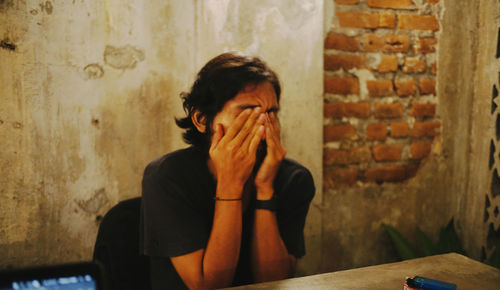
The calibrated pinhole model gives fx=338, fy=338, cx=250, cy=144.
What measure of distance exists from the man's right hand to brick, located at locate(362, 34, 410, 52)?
3.27 feet

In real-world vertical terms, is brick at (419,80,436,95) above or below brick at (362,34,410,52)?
below

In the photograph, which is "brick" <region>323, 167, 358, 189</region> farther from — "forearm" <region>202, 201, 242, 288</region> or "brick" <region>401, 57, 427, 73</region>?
"forearm" <region>202, 201, 242, 288</region>

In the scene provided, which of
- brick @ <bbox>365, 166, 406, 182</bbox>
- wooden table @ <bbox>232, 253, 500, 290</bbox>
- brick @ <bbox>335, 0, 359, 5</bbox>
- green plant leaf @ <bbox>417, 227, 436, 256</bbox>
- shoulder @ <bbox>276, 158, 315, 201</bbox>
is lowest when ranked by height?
green plant leaf @ <bbox>417, 227, 436, 256</bbox>

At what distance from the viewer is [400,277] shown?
884 mm

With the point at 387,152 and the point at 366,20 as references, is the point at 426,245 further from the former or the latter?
the point at 366,20

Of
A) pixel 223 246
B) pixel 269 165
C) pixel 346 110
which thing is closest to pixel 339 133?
pixel 346 110

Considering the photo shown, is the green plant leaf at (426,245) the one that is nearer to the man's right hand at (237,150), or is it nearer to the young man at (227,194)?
the young man at (227,194)

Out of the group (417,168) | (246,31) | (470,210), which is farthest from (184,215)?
(470,210)

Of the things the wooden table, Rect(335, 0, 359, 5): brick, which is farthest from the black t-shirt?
Rect(335, 0, 359, 5): brick

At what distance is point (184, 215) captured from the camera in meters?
1.15

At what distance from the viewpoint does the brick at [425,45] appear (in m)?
1.97

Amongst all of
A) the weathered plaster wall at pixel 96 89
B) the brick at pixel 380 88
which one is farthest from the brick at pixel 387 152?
the weathered plaster wall at pixel 96 89

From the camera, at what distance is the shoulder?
4.65ft

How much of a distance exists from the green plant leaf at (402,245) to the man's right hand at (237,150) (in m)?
1.11
